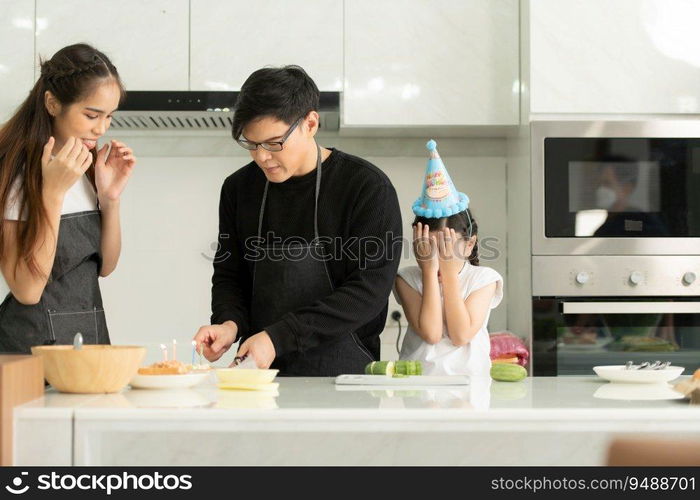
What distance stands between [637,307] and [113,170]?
1.65 m

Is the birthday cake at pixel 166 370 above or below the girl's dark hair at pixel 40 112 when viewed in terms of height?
below

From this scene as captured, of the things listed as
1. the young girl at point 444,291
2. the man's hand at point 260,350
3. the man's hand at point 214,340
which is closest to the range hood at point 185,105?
the young girl at point 444,291

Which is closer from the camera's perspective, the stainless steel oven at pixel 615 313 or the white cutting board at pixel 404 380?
the white cutting board at pixel 404 380

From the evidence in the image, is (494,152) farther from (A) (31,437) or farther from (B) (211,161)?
(A) (31,437)

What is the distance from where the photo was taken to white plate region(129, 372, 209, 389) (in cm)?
135

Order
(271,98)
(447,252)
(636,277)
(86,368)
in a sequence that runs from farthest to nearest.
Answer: (636,277) → (447,252) → (271,98) → (86,368)

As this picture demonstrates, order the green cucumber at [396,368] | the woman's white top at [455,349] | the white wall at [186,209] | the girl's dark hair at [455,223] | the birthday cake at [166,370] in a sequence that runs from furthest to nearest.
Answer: the white wall at [186,209] < the girl's dark hair at [455,223] < the woman's white top at [455,349] < the green cucumber at [396,368] < the birthday cake at [166,370]

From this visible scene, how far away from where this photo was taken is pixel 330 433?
1127mm

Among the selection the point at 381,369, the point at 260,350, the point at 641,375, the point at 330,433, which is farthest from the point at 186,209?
the point at 330,433

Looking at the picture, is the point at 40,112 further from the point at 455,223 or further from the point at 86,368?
the point at 455,223

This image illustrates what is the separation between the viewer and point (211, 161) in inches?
129

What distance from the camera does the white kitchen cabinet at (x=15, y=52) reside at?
291 centimetres

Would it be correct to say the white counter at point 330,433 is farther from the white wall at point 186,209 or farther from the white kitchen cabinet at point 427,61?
the white wall at point 186,209

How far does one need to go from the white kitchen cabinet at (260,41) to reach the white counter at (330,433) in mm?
1938
